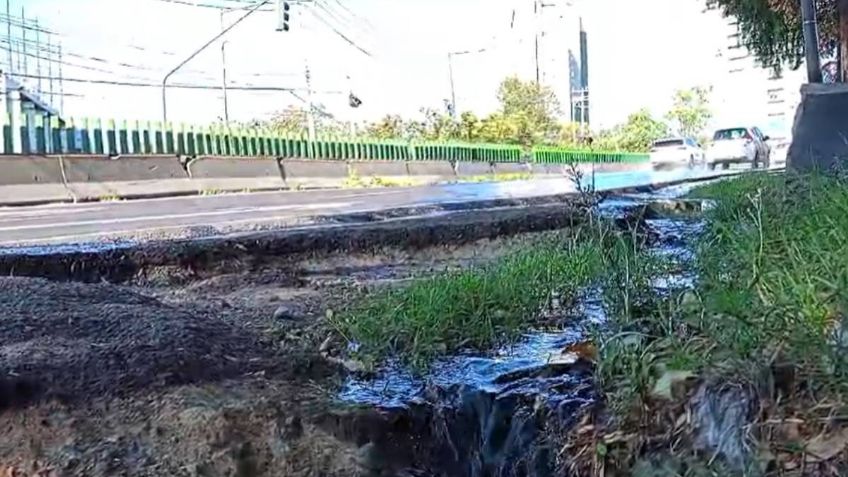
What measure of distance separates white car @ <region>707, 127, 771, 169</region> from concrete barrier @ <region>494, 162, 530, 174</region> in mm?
6110

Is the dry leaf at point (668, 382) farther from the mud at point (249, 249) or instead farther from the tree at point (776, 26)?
the tree at point (776, 26)

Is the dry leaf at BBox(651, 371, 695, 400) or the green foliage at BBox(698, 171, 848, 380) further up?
the green foliage at BBox(698, 171, 848, 380)

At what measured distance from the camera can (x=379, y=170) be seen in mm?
23500

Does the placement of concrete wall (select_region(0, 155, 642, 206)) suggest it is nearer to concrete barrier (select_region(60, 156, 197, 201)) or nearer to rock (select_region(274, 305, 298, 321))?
concrete barrier (select_region(60, 156, 197, 201))

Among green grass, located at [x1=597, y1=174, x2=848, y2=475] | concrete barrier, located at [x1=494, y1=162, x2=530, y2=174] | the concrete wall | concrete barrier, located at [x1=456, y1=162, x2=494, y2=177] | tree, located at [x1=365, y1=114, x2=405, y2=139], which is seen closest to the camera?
green grass, located at [x1=597, y1=174, x2=848, y2=475]

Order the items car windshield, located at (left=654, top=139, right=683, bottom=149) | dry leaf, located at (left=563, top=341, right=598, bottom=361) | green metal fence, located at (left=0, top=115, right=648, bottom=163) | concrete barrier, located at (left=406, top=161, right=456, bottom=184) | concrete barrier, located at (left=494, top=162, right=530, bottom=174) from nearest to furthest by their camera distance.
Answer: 1. dry leaf, located at (left=563, top=341, right=598, bottom=361)
2. green metal fence, located at (left=0, top=115, right=648, bottom=163)
3. concrete barrier, located at (left=406, top=161, right=456, bottom=184)
4. concrete barrier, located at (left=494, top=162, right=530, bottom=174)
5. car windshield, located at (left=654, top=139, right=683, bottom=149)

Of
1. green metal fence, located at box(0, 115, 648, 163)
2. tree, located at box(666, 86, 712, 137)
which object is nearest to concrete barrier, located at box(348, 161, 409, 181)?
green metal fence, located at box(0, 115, 648, 163)

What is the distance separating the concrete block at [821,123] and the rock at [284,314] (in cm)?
551

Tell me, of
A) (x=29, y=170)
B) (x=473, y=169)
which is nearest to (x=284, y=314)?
(x=29, y=170)

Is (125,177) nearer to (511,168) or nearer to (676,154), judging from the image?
(511,168)

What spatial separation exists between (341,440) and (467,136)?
40.6 m

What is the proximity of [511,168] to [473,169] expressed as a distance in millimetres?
2544

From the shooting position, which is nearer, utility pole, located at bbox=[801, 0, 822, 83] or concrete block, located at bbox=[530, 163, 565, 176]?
utility pole, located at bbox=[801, 0, 822, 83]

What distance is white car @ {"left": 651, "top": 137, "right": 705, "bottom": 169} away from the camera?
29092 mm
